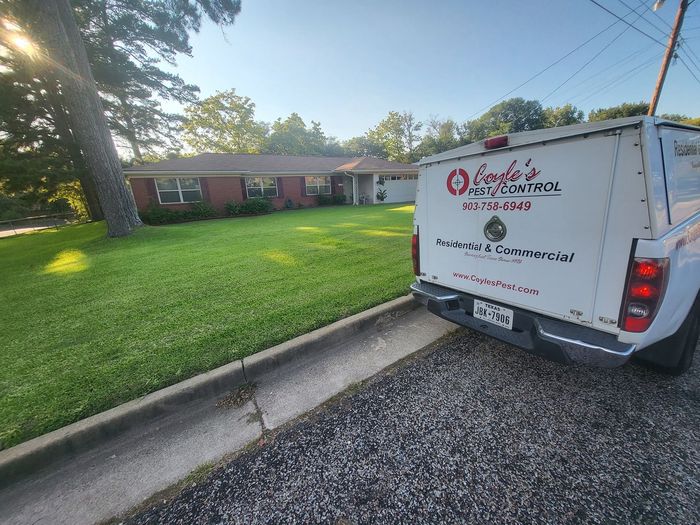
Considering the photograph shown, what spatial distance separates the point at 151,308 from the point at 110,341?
90 cm

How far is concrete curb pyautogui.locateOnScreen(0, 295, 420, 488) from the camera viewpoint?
1821 mm

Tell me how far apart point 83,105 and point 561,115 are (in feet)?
168

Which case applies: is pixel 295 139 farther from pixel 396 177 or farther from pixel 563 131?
pixel 563 131

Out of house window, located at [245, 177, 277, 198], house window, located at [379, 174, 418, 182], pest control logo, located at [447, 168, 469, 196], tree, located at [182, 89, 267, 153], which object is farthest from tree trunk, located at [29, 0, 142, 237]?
tree, located at [182, 89, 267, 153]

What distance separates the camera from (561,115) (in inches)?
1508

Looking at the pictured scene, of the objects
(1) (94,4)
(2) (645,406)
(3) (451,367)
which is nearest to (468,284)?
(3) (451,367)

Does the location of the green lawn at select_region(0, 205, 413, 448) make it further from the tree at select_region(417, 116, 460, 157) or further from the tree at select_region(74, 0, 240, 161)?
the tree at select_region(417, 116, 460, 157)

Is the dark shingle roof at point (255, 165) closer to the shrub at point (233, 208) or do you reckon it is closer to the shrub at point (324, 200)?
the shrub at point (324, 200)

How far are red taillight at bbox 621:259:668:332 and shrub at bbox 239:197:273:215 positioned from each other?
17.5m

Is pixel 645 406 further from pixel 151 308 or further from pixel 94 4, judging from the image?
pixel 94 4

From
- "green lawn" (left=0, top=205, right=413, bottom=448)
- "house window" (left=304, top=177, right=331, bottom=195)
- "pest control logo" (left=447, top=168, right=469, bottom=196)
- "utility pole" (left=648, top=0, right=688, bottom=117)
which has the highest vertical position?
"utility pole" (left=648, top=0, right=688, bottom=117)

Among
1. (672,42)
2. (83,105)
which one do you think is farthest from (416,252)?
(672,42)

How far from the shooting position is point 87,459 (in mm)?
1929

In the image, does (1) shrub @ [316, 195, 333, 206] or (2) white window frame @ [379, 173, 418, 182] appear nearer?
(1) shrub @ [316, 195, 333, 206]
